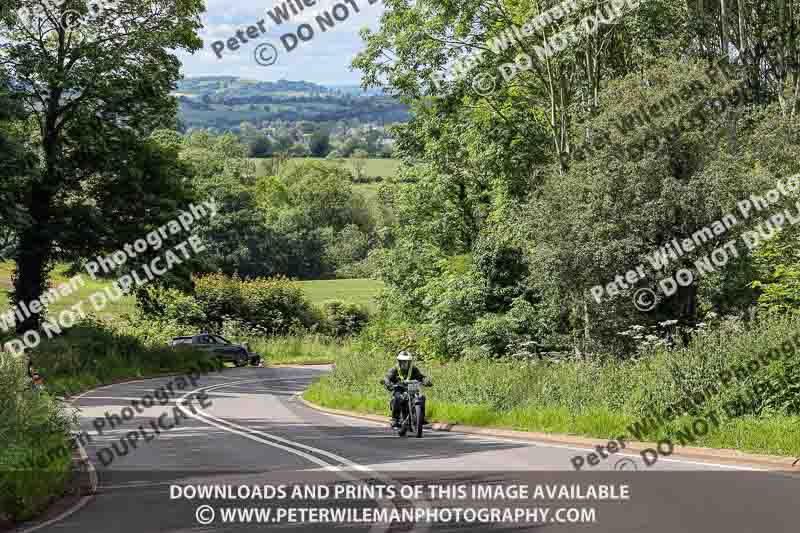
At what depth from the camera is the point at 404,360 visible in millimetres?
19703

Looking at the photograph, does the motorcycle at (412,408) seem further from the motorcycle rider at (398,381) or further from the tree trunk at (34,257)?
the tree trunk at (34,257)

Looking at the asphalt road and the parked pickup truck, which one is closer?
the asphalt road

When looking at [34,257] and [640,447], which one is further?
[34,257]

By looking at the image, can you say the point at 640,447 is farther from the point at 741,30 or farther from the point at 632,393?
the point at 741,30

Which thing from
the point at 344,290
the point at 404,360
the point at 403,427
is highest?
the point at 344,290

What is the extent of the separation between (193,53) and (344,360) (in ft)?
61.2

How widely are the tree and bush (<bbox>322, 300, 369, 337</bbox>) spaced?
29671 mm

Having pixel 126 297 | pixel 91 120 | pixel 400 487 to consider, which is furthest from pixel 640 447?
pixel 126 297

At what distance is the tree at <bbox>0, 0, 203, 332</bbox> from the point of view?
41.3 metres

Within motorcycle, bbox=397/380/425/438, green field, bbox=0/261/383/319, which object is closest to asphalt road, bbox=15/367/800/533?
motorcycle, bbox=397/380/425/438

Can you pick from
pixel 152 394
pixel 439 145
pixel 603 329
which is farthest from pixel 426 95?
pixel 152 394

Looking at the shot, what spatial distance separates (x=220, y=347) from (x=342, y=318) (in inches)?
800

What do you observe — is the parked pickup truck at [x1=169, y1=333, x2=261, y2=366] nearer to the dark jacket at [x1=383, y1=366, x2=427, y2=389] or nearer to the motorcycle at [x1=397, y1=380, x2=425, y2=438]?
the dark jacket at [x1=383, y1=366, x2=427, y2=389]

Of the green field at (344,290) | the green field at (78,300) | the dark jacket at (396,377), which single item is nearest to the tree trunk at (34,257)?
the green field at (78,300)
